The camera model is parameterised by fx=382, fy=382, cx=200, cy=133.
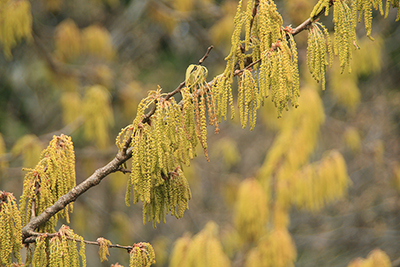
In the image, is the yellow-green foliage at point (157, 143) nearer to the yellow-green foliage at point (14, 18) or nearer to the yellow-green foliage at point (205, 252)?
the yellow-green foliage at point (205, 252)

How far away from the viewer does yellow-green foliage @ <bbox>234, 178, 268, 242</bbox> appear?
10.6ft

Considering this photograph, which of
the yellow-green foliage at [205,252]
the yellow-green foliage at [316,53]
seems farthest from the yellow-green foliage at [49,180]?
the yellow-green foliage at [205,252]

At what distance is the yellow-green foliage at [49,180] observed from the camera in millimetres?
1225

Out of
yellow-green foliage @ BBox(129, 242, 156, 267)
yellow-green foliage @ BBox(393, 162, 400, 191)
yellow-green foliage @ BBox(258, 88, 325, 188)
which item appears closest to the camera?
yellow-green foliage @ BBox(129, 242, 156, 267)

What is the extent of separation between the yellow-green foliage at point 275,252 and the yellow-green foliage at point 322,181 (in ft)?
1.14

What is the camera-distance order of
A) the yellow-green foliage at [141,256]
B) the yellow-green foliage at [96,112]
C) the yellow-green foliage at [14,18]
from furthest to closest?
1. the yellow-green foliage at [96,112]
2. the yellow-green foliage at [14,18]
3. the yellow-green foliage at [141,256]

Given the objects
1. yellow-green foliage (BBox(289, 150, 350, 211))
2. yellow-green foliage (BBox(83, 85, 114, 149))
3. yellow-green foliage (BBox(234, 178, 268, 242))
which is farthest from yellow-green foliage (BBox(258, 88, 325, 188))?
yellow-green foliage (BBox(83, 85, 114, 149))

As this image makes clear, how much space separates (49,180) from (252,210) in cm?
227

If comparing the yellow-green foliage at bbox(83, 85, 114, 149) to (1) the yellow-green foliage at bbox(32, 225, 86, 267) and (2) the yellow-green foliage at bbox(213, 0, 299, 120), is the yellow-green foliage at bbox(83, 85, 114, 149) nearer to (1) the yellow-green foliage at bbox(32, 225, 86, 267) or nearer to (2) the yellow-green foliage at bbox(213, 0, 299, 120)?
(1) the yellow-green foliage at bbox(32, 225, 86, 267)

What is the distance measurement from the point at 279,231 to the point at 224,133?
370 centimetres

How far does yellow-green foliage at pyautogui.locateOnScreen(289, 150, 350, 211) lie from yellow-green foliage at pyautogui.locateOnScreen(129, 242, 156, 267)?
217 cm

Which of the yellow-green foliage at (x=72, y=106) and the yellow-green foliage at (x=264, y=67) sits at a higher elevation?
the yellow-green foliage at (x=72, y=106)

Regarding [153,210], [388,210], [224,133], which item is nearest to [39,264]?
[153,210]

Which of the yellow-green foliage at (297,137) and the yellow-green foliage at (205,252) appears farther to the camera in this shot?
the yellow-green foliage at (297,137)
